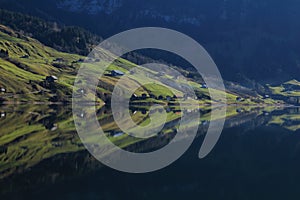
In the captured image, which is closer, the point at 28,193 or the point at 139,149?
Answer: the point at 28,193

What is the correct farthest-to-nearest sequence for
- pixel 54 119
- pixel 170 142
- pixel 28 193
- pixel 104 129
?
pixel 54 119
pixel 104 129
pixel 170 142
pixel 28 193

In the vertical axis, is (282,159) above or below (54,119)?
below

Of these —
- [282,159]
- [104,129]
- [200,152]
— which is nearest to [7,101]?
[104,129]

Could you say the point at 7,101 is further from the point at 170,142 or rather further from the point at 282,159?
the point at 282,159

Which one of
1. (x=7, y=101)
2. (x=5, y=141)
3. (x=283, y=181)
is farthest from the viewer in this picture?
(x=7, y=101)

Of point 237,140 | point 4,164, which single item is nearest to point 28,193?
point 4,164

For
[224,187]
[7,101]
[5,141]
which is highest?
[7,101]
